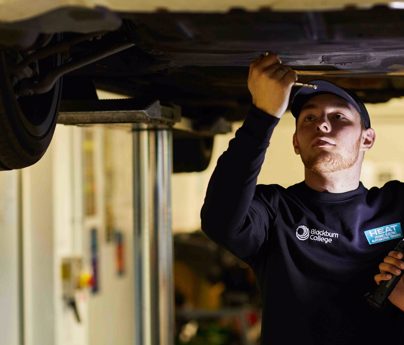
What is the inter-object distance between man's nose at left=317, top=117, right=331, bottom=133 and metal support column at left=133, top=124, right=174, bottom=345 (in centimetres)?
60

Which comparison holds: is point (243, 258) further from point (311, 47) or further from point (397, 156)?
point (397, 156)

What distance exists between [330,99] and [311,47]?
27cm

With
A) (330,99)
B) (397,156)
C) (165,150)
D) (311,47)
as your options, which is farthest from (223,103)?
(397,156)

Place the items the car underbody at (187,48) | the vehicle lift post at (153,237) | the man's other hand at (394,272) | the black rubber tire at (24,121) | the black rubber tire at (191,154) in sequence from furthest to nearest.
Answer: the black rubber tire at (191,154) < the vehicle lift post at (153,237) < the man's other hand at (394,272) < the black rubber tire at (24,121) < the car underbody at (187,48)

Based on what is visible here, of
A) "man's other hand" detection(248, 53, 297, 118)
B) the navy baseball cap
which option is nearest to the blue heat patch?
the navy baseball cap

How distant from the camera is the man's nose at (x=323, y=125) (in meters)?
1.56

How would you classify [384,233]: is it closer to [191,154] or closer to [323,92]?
[323,92]

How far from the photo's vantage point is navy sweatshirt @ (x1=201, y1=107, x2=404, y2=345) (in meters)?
1.54

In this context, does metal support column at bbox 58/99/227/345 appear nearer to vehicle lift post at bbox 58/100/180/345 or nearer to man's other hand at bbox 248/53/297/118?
vehicle lift post at bbox 58/100/180/345

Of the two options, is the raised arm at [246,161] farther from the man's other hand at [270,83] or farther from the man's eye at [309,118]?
the man's eye at [309,118]

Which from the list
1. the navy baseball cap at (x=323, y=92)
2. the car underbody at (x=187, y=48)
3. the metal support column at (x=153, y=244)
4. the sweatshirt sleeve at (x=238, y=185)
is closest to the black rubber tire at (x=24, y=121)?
the car underbody at (x=187, y=48)

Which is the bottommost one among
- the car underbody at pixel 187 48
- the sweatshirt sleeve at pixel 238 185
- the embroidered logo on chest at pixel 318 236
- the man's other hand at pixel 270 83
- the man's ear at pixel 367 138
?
the embroidered logo on chest at pixel 318 236

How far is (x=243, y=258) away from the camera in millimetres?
1615

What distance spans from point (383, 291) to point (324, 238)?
0.55 feet
